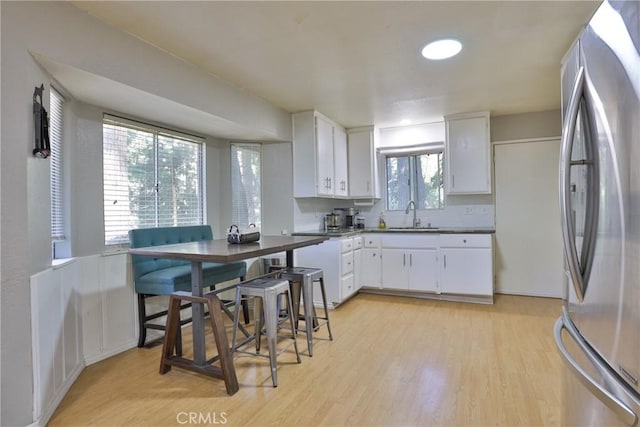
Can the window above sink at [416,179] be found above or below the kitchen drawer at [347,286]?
above

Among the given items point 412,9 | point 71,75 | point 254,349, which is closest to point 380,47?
point 412,9

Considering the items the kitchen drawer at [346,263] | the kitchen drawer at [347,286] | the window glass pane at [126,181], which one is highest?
the window glass pane at [126,181]

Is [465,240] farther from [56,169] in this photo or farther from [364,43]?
[56,169]

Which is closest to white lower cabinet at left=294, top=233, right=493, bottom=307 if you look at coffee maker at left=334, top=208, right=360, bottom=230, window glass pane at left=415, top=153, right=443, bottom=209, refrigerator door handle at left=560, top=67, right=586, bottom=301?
coffee maker at left=334, top=208, right=360, bottom=230

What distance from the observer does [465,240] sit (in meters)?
3.95

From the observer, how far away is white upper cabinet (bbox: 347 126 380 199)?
4.73 metres

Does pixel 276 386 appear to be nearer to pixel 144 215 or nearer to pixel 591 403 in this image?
pixel 591 403

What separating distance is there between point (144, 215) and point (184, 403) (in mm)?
Answer: 1727

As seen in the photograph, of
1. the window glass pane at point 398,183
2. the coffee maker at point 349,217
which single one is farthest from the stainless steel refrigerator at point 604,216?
the coffee maker at point 349,217

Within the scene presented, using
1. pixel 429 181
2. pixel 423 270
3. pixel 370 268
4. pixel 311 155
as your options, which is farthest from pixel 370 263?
pixel 311 155

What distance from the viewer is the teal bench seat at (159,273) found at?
2.67 m

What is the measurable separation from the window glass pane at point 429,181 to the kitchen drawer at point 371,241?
91 cm

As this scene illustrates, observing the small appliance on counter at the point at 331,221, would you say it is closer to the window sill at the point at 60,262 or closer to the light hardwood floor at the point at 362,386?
the light hardwood floor at the point at 362,386

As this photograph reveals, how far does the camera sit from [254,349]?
2.76 metres
